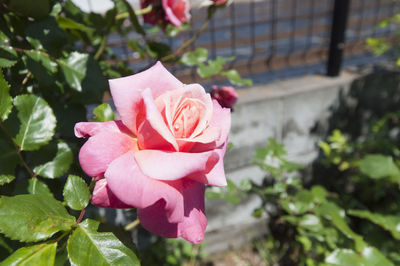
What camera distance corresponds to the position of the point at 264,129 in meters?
1.89

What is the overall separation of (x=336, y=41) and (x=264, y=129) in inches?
34.5

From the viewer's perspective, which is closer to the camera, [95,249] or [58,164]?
[95,249]

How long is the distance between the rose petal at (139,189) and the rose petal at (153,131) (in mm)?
49

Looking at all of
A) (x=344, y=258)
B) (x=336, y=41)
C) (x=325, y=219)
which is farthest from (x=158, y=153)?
(x=336, y=41)

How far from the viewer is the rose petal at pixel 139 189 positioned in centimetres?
42

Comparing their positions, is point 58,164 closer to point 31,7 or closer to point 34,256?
point 34,256

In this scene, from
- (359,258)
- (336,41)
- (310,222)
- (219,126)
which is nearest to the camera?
(219,126)

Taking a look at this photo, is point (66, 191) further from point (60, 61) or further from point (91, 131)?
point (60, 61)

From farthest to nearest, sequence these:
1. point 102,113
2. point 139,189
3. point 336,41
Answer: point 336,41
point 102,113
point 139,189

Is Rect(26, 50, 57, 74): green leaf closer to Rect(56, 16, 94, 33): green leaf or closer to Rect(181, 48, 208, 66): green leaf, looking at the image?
Rect(56, 16, 94, 33): green leaf

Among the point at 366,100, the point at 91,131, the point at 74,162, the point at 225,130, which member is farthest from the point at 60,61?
the point at 366,100

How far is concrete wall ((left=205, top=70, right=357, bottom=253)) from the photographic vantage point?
1836 millimetres

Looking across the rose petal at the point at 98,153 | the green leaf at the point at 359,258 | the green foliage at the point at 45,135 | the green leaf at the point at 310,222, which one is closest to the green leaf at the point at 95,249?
the green foliage at the point at 45,135

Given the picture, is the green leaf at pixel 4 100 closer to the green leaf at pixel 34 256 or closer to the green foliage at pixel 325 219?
the green leaf at pixel 34 256
